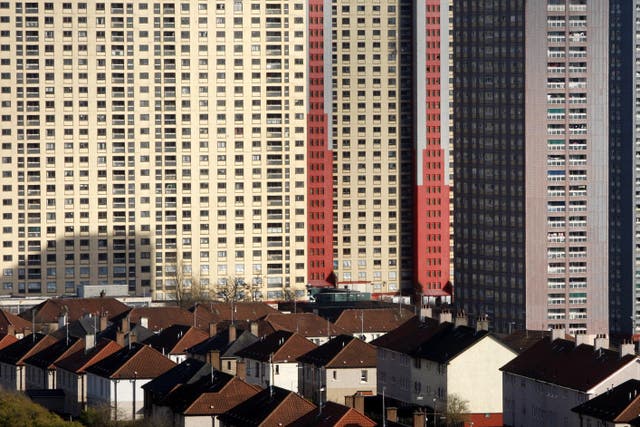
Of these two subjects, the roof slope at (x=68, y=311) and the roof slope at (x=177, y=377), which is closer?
the roof slope at (x=177, y=377)

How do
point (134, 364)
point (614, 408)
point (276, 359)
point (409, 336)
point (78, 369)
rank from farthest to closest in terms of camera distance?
1. point (409, 336)
2. point (276, 359)
3. point (78, 369)
4. point (134, 364)
5. point (614, 408)

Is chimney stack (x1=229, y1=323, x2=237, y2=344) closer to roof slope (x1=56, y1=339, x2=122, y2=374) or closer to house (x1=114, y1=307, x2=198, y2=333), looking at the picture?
roof slope (x1=56, y1=339, x2=122, y2=374)

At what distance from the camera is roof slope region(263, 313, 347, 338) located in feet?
595

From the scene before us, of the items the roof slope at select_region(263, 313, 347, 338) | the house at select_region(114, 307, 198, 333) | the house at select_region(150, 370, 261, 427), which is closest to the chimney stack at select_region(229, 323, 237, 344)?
the roof slope at select_region(263, 313, 347, 338)

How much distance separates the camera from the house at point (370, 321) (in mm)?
186500

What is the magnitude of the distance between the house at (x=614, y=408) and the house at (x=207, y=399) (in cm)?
1781

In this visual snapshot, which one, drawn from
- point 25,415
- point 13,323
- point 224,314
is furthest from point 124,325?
point 25,415

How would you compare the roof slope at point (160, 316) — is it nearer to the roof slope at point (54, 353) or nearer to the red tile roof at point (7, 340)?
the red tile roof at point (7, 340)

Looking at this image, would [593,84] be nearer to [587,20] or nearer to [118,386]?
[587,20]

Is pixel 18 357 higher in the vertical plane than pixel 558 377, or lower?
lower

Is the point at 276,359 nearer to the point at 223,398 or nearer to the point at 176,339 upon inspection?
the point at 176,339

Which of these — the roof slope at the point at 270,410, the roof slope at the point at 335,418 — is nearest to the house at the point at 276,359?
the roof slope at the point at 270,410

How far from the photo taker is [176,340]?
552ft

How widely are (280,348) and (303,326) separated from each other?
21794mm
